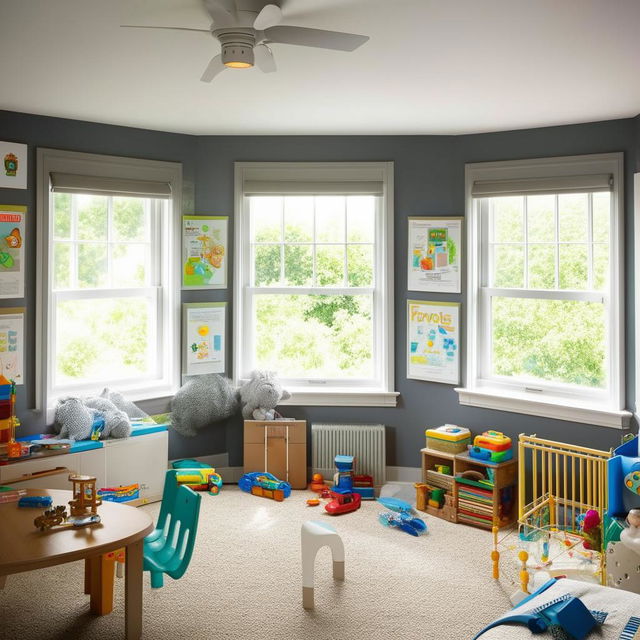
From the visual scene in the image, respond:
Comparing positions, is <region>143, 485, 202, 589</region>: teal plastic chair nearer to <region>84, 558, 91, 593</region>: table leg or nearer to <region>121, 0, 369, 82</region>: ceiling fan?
<region>84, 558, 91, 593</region>: table leg

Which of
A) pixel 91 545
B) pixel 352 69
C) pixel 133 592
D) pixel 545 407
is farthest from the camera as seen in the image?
pixel 545 407

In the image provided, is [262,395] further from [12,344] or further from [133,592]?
[133,592]

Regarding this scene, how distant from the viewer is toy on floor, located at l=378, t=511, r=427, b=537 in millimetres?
4656

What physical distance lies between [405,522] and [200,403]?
1.73 meters

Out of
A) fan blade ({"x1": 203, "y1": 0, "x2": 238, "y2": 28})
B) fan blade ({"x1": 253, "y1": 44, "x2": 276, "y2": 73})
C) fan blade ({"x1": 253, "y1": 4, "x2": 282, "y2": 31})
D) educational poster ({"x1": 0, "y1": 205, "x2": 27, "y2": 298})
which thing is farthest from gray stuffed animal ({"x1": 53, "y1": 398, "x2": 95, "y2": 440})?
fan blade ({"x1": 253, "y1": 4, "x2": 282, "y2": 31})

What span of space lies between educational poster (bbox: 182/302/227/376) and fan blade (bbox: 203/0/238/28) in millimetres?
2946

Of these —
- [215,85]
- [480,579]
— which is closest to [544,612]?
[480,579]

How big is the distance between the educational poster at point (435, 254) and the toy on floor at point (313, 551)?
2176 mm

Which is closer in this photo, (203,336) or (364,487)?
(364,487)

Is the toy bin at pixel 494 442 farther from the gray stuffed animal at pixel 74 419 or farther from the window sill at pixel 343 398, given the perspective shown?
the gray stuffed animal at pixel 74 419

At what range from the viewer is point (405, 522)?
15.4 feet

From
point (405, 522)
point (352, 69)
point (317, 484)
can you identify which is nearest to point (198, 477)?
point (317, 484)

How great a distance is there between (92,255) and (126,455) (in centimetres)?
141

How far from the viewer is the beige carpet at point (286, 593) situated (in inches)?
133
